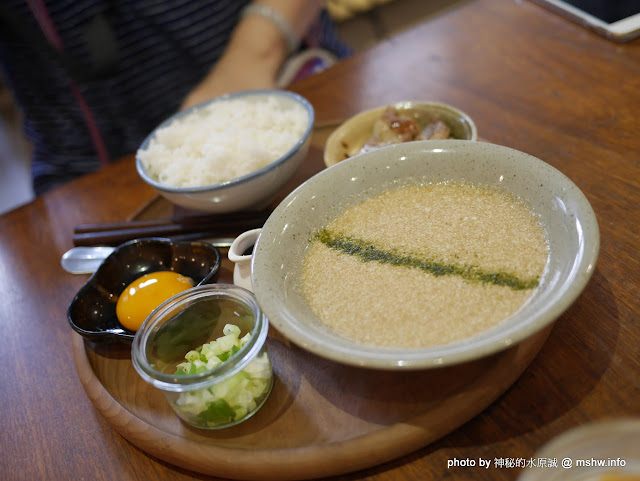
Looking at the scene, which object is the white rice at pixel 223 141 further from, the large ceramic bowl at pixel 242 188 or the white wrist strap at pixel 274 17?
the white wrist strap at pixel 274 17

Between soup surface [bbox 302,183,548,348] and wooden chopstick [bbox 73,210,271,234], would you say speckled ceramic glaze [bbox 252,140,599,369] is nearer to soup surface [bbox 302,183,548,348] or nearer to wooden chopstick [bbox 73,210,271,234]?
soup surface [bbox 302,183,548,348]

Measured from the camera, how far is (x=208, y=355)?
36.8 inches

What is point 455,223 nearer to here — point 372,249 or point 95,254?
point 372,249

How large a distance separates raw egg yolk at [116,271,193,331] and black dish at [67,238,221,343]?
3cm

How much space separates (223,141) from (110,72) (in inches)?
35.7

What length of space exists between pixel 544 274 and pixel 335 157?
0.65 metres

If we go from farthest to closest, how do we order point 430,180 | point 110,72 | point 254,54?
point 254,54 → point 110,72 → point 430,180

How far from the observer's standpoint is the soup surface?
33.5 inches

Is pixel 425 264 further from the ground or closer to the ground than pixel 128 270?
further from the ground

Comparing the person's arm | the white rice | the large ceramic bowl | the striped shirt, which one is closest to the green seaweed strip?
the large ceramic bowl

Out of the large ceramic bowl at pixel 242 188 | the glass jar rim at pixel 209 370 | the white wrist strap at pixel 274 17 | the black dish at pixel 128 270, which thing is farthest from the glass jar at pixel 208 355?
the white wrist strap at pixel 274 17

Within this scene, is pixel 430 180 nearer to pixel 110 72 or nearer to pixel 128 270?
pixel 128 270

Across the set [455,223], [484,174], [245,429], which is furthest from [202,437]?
[484,174]

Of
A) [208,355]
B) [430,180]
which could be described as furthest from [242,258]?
[430,180]
